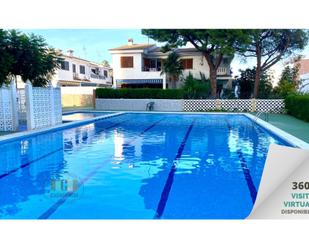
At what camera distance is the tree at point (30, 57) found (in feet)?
47.6

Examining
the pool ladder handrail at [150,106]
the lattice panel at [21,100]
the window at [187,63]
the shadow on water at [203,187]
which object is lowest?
the shadow on water at [203,187]

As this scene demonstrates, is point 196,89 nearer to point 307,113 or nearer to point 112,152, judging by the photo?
point 307,113

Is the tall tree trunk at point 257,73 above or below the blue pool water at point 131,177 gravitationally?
above

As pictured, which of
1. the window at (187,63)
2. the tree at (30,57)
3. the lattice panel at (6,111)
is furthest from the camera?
the window at (187,63)

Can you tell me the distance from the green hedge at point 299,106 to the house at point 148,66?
37.2ft

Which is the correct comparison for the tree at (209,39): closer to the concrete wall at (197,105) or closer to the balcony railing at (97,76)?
the concrete wall at (197,105)

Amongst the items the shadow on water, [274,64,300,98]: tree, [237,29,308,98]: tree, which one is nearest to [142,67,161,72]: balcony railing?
[237,29,308,98]: tree

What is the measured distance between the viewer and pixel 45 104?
14.3m

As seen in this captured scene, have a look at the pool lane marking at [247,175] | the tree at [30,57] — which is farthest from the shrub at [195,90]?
the pool lane marking at [247,175]

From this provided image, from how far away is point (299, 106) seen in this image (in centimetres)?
1702

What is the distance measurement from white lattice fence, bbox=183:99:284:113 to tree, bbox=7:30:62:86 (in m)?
13.0

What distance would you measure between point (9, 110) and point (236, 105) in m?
17.6
